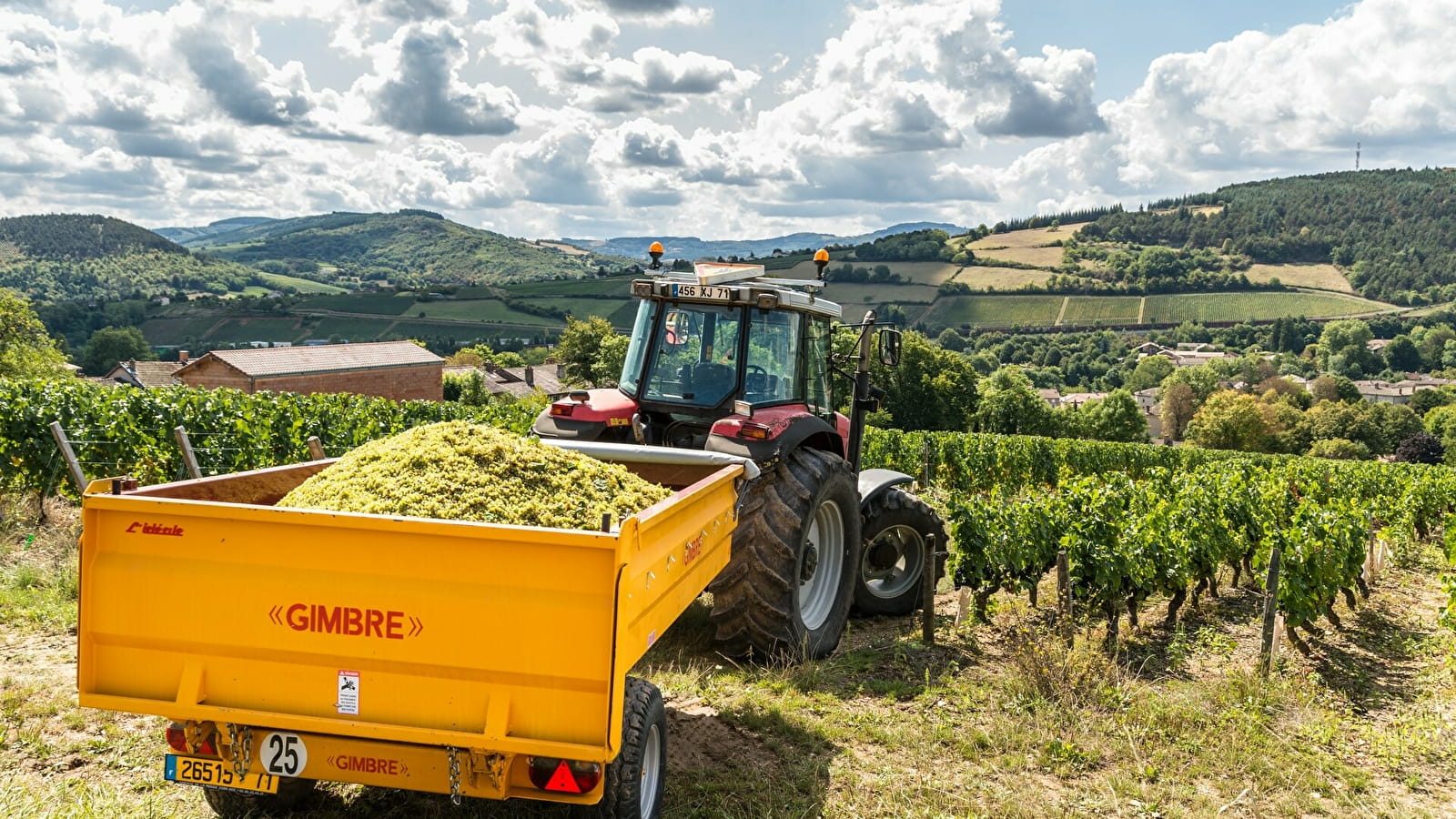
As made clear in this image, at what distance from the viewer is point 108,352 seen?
80.8 metres

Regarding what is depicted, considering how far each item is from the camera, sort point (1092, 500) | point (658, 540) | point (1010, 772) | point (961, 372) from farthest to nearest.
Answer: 1. point (961, 372)
2. point (1092, 500)
3. point (1010, 772)
4. point (658, 540)

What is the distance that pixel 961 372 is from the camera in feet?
199

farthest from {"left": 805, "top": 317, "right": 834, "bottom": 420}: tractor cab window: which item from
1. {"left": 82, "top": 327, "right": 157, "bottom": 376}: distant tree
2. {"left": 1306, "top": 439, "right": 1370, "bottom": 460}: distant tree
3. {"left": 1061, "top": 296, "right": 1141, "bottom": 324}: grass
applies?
{"left": 1061, "top": 296, "right": 1141, "bottom": 324}: grass

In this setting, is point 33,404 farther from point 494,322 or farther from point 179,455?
point 494,322

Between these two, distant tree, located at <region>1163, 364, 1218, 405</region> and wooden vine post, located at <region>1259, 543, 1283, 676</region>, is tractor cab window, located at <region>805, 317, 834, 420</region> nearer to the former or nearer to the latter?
wooden vine post, located at <region>1259, 543, 1283, 676</region>

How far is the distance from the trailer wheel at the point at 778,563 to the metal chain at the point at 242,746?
3.17 m

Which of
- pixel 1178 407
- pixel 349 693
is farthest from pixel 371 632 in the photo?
pixel 1178 407

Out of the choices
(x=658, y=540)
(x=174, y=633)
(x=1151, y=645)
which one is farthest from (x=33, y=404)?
(x=1151, y=645)

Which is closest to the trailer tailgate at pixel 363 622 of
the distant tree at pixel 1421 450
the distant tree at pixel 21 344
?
the distant tree at pixel 21 344

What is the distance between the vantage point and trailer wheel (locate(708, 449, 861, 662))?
6391 mm

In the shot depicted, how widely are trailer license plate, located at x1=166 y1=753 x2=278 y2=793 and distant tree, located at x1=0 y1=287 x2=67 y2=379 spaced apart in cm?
4471

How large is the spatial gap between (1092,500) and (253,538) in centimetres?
846

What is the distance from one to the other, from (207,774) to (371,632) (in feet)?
2.96

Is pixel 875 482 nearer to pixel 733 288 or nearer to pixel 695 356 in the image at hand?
pixel 695 356
